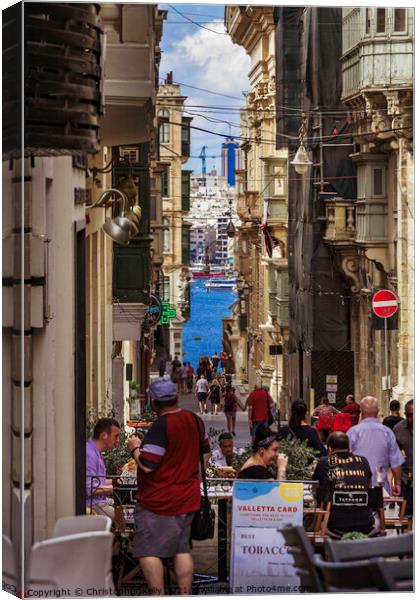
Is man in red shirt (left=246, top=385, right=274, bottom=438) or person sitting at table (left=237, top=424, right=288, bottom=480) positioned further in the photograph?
man in red shirt (left=246, top=385, right=274, bottom=438)

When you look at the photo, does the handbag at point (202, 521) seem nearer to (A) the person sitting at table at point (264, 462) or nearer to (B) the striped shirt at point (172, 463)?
(B) the striped shirt at point (172, 463)

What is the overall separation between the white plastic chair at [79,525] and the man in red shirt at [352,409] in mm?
2267

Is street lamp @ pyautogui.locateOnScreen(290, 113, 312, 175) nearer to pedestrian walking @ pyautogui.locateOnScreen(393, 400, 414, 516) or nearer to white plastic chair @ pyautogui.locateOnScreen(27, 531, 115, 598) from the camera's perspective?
pedestrian walking @ pyautogui.locateOnScreen(393, 400, 414, 516)

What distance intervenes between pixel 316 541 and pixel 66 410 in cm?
144

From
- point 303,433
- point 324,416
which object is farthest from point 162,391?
point 324,416

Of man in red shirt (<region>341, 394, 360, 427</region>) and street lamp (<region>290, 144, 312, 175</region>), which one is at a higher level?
street lamp (<region>290, 144, 312, 175</region>)

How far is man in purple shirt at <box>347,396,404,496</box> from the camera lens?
28.8ft

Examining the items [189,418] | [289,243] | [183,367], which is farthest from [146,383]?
[189,418]

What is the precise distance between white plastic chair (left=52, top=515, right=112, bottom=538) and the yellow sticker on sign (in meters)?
1.16

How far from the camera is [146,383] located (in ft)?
32.7

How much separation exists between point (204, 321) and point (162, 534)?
202 centimetres

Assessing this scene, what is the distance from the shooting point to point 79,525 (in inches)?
301

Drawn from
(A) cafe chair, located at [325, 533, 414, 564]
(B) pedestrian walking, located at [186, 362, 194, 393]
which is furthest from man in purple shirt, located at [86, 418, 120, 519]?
(A) cafe chair, located at [325, 533, 414, 564]

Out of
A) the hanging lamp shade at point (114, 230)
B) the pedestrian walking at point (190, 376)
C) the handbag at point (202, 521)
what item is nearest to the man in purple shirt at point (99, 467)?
the pedestrian walking at point (190, 376)
